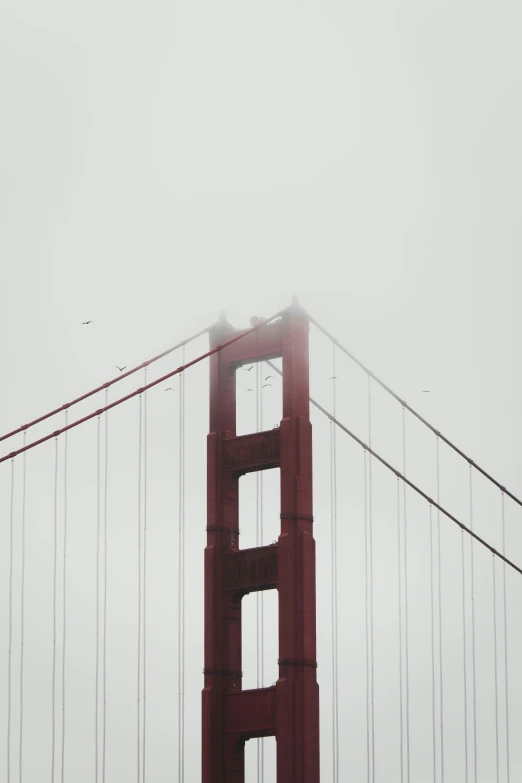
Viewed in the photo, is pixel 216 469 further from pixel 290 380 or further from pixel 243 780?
pixel 243 780

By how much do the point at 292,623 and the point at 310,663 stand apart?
105cm

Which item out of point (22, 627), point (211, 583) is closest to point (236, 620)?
point (211, 583)

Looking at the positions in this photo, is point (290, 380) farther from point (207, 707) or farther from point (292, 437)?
point (207, 707)


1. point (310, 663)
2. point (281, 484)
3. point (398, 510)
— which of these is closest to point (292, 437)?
point (281, 484)

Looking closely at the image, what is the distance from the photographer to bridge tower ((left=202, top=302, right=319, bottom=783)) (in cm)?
6662

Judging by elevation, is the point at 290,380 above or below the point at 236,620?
above

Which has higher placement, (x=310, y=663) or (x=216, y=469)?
(x=216, y=469)

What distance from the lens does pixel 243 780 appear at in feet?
225

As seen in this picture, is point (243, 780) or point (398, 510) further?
point (398, 510)

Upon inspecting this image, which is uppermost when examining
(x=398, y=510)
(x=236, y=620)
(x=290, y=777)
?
(x=398, y=510)

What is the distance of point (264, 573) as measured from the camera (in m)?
68.3

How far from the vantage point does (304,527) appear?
222 feet

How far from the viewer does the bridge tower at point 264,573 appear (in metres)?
66.6

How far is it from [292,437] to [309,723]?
271 inches
